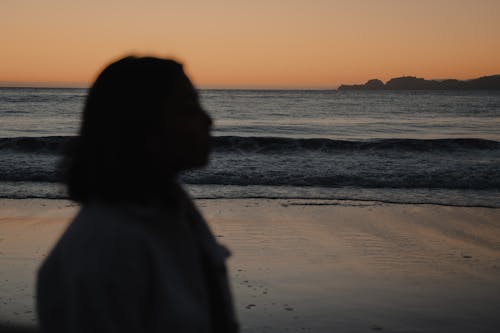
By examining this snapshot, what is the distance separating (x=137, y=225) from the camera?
3.93ft

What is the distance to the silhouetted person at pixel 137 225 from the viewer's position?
113 cm

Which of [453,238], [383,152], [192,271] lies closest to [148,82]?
[192,271]

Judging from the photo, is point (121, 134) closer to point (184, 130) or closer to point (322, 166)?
point (184, 130)

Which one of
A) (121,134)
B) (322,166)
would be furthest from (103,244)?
(322,166)

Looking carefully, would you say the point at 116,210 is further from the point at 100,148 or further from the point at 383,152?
the point at 383,152

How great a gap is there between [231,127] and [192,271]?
102ft

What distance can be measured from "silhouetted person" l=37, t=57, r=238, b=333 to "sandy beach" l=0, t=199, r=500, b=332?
3.63 m

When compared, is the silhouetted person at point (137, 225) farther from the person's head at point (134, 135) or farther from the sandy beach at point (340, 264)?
the sandy beach at point (340, 264)

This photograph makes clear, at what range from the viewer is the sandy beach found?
505cm

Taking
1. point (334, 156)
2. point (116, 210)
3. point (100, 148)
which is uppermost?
point (100, 148)

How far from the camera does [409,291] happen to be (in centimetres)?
572

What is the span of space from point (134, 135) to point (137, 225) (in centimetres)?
21

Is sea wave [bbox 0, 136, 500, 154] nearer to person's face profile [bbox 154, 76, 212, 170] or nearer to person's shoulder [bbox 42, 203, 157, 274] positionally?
person's face profile [bbox 154, 76, 212, 170]

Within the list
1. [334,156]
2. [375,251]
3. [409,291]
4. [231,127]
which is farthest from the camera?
[231,127]
